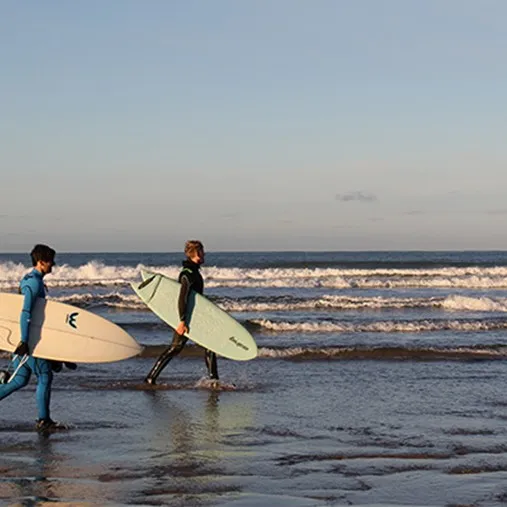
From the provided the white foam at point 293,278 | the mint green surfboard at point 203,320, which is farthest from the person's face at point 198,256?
the white foam at point 293,278

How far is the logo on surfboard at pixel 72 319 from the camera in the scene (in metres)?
9.12

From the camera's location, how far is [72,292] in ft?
108

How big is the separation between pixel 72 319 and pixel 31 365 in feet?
3.60

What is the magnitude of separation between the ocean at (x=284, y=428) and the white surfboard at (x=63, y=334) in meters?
0.60

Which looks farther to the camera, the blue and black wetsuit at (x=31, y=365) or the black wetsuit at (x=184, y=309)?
the black wetsuit at (x=184, y=309)

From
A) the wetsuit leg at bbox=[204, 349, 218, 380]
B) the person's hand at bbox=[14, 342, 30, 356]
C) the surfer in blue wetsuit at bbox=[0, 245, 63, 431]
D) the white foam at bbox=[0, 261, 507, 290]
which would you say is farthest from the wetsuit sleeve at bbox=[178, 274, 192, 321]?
the white foam at bbox=[0, 261, 507, 290]

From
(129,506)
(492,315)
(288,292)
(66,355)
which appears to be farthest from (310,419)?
(288,292)

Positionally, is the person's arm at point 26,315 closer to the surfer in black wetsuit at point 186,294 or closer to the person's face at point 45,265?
the person's face at point 45,265

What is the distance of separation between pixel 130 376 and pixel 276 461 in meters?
5.42

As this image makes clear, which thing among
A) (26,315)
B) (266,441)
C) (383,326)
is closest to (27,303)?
(26,315)

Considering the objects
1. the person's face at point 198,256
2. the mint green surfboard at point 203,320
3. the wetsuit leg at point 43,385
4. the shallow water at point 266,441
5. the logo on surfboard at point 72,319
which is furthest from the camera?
the mint green surfboard at point 203,320

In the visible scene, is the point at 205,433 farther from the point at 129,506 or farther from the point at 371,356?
the point at 371,356

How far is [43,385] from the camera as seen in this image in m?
8.22

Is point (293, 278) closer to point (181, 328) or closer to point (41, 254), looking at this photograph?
point (181, 328)
